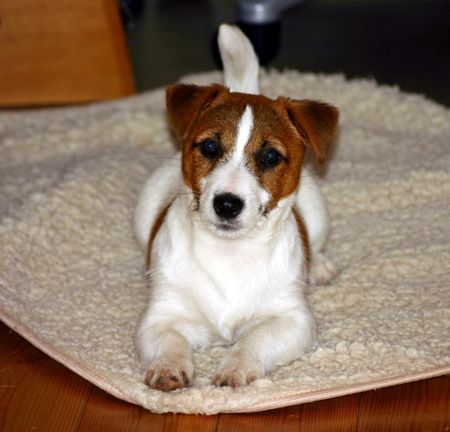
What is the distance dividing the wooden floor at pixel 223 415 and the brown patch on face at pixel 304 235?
0.82 m

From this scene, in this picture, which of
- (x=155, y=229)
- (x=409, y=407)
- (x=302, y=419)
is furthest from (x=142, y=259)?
(x=409, y=407)

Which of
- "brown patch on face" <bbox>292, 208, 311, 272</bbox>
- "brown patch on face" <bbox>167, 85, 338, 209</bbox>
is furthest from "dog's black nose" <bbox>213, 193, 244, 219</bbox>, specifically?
"brown patch on face" <bbox>292, 208, 311, 272</bbox>

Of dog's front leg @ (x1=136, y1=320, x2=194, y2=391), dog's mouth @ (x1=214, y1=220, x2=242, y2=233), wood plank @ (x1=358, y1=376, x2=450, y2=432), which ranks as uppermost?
dog's mouth @ (x1=214, y1=220, x2=242, y2=233)

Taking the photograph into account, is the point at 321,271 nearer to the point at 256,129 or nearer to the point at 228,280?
the point at 228,280

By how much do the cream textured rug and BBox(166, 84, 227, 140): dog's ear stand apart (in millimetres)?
921

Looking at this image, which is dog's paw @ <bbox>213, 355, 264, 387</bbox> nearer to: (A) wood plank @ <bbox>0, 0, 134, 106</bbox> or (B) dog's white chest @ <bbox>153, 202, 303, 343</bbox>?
(B) dog's white chest @ <bbox>153, 202, 303, 343</bbox>

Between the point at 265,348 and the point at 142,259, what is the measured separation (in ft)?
3.99

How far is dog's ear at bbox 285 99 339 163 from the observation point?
12.2ft

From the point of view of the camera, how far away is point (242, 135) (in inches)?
138

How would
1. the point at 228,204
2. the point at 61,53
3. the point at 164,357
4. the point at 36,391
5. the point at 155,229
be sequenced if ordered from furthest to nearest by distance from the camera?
the point at 61,53
the point at 155,229
the point at 36,391
the point at 164,357
the point at 228,204

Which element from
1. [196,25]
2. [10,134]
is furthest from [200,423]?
[196,25]

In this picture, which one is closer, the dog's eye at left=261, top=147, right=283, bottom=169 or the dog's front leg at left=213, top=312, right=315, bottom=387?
the dog's front leg at left=213, top=312, right=315, bottom=387

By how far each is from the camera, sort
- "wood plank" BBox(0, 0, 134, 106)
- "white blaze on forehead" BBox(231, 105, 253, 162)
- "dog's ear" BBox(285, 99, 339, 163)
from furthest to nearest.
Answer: "wood plank" BBox(0, 0, 134, 106) → "dog's ear" BBox(285, 99, 339, 163) → "white blaze on forehead" BBox(231, 105, 253, 162)

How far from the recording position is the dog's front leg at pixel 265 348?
11.2 feet
